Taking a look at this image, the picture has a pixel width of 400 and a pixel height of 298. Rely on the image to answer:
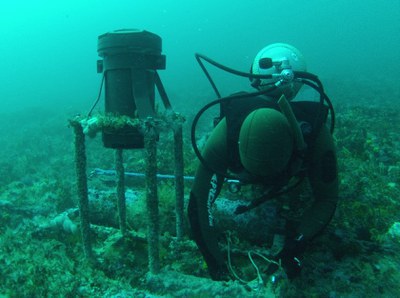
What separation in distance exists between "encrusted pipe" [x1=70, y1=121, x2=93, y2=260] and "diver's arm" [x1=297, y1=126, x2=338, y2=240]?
89.3 inches

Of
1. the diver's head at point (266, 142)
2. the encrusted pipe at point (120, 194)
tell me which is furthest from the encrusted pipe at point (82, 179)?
the diver's head at point (266, 142)

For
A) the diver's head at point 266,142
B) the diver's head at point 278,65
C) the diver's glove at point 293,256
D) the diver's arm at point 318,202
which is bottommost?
the diver's glove at point 293,256

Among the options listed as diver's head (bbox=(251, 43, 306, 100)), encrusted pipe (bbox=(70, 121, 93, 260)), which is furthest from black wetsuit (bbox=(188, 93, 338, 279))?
encrusted pipe (bbox=(70, 121, 93, 260))

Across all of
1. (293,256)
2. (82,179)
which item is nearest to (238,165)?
(293,256)

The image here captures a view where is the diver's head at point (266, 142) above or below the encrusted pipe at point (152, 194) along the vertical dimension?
above

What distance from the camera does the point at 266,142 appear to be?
2.43m

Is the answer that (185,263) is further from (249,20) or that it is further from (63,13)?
(63,13)

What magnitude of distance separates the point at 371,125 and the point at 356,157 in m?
3.02

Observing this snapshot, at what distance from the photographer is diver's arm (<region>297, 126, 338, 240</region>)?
2.91 m

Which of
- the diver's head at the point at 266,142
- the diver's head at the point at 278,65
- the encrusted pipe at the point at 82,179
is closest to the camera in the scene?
the diver's head at the point at 266,142

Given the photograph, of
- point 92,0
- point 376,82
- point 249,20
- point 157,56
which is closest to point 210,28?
point 249,20

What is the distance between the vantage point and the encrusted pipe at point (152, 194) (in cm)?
288

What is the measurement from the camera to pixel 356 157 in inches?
273

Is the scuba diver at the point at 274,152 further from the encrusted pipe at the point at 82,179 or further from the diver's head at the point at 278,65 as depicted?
the encrusted pipe at the point at 82,179
